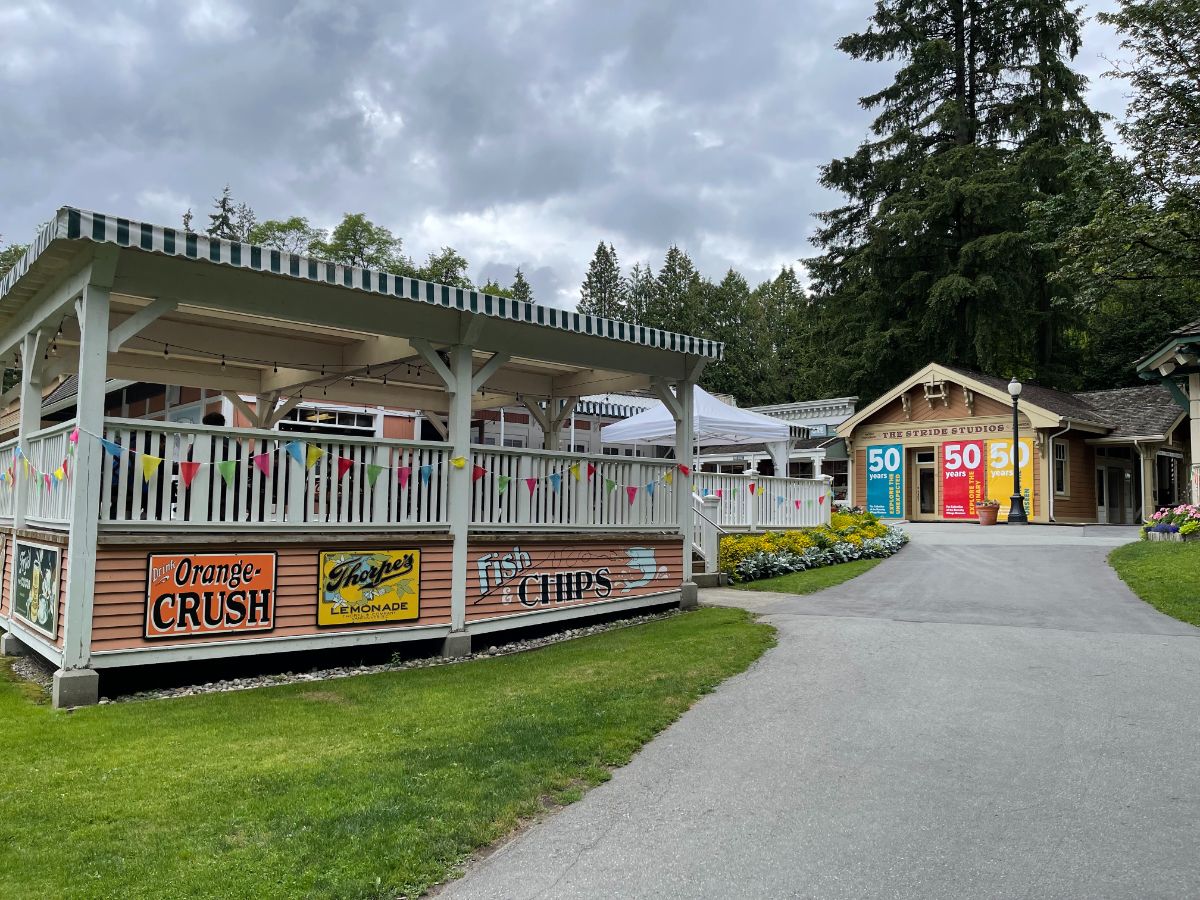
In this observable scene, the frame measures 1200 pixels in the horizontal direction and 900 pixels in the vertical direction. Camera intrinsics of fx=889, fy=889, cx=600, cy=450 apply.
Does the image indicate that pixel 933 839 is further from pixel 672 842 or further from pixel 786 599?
pixel 786 599

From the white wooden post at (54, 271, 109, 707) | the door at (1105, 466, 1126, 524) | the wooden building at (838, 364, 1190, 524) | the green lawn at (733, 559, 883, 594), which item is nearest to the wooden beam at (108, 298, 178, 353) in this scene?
the white wooden post at (54, 271, 109, 707)

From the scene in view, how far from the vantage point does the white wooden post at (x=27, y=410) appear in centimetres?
844

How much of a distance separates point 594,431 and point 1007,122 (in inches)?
946

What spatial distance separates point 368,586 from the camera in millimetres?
8289

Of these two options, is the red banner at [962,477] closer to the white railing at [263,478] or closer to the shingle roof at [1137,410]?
the shingle roof at [1137,410]

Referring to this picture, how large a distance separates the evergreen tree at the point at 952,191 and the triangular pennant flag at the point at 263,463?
92.3ft

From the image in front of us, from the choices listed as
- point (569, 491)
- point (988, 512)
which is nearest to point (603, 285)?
point (988, 512)

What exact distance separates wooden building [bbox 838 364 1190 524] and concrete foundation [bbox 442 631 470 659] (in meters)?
20.5

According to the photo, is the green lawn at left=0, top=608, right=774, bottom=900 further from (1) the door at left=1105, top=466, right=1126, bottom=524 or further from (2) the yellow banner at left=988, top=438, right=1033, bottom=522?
(1) the door at left=1105, top=466, right=1126, bottom=524

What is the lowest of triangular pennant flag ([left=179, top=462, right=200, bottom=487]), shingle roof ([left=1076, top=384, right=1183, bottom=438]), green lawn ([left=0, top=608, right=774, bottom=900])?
green lawn ([left=0, top=608, right=774, bottom=900])

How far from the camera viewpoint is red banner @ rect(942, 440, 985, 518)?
26.3m

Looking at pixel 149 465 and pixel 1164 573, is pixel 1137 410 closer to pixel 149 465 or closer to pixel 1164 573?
pixel 1164 573

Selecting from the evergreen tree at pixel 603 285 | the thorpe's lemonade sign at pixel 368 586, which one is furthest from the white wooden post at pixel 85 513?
the evergreen tree at pixel 603 285

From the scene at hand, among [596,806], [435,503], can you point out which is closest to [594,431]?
[435,503]
